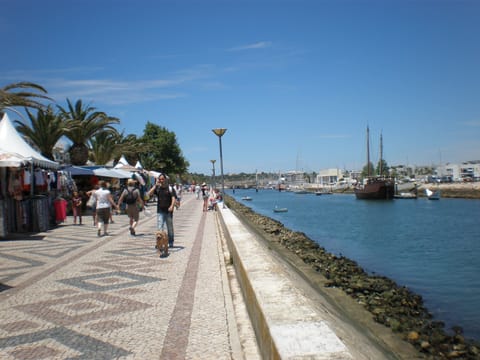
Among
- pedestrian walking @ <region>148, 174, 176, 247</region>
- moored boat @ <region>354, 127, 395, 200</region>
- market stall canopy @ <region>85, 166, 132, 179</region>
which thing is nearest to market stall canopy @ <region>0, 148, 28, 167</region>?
pedestrian walking @ <region>148, 174, 176, 247</region>

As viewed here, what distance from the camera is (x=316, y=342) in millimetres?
2859

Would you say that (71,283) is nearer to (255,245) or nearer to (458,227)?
(255,245)

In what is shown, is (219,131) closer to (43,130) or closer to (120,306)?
(43,130)

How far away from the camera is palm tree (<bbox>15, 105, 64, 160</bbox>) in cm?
2217

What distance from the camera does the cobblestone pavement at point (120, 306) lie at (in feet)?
13.8

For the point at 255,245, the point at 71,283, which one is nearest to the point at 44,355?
the point at 71,283

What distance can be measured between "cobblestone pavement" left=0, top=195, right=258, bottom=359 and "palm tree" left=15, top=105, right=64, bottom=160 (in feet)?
42.9

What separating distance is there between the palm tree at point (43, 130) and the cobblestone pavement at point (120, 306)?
13081mm

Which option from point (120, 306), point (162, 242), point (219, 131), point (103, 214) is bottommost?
point (120, 306)

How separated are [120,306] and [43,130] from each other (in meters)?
19.2

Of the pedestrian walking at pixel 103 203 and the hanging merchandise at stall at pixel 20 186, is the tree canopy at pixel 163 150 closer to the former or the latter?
the hanging merchandise at stall at pixel 20 186

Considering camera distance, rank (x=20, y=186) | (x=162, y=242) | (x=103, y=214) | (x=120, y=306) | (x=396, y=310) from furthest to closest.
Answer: (x=20, y=186) < (x=103, y=214) < (x=162, y=242) < (x=396, y=310) < (x=120, y=306)

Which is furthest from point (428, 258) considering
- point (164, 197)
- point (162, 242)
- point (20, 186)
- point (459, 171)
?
point (459, 171)

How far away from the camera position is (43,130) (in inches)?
873
